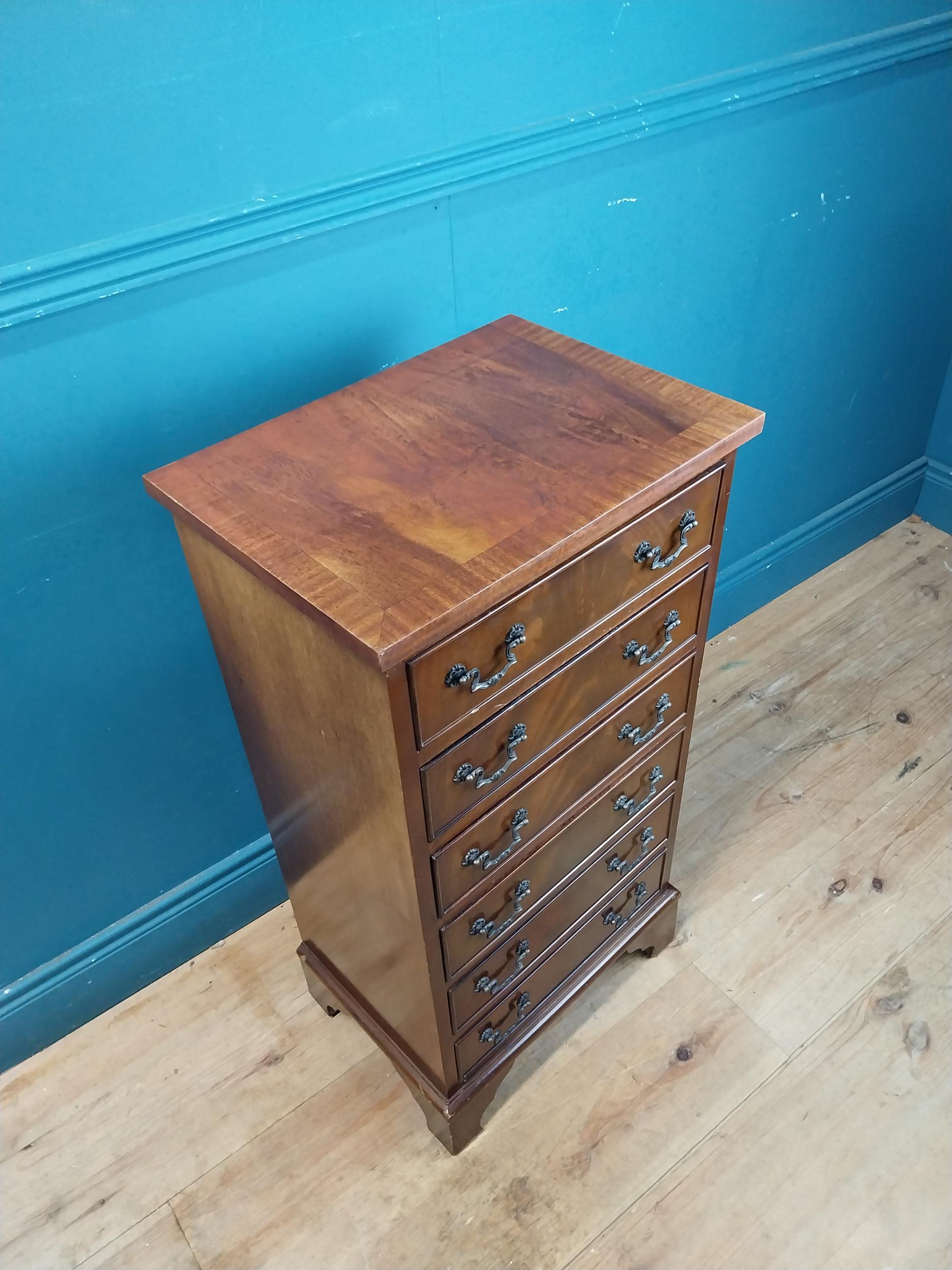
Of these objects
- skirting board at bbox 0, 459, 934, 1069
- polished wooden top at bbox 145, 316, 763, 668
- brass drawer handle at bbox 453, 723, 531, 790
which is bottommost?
skirting board at bbox 0, 459, 934, 1069

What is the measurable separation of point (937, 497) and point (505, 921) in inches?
75.3

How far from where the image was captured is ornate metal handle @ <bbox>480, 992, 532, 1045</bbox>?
1333mm

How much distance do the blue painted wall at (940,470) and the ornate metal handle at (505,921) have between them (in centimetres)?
185

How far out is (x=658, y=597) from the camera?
3.60 ft

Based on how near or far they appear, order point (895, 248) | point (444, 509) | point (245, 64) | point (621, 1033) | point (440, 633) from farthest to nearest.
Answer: point (895, 248), point (621, 1033), point (245, 64), point (444, 509), point (440, 633)

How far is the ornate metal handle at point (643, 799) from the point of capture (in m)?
1.30

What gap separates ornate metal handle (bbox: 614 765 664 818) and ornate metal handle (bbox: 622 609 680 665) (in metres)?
0.23

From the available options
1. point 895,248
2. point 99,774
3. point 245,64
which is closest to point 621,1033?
point 99,774

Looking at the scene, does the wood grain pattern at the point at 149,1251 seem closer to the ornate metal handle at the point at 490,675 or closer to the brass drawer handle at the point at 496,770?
the brass drawer handle at the point at 496,770

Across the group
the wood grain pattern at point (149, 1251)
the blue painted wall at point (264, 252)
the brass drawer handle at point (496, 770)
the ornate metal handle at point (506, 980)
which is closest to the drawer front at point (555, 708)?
the brass drawer handle at point (496, 770)

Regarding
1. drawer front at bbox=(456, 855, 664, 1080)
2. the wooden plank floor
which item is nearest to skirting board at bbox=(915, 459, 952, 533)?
the wooden plank floor

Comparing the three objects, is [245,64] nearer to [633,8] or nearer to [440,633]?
[633,8]

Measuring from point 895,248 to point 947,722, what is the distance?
101 centimetres

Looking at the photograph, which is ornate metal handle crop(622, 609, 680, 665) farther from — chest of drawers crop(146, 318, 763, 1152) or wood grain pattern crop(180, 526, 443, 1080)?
wood grain pattern crop(180, 526, 443, 1080)
